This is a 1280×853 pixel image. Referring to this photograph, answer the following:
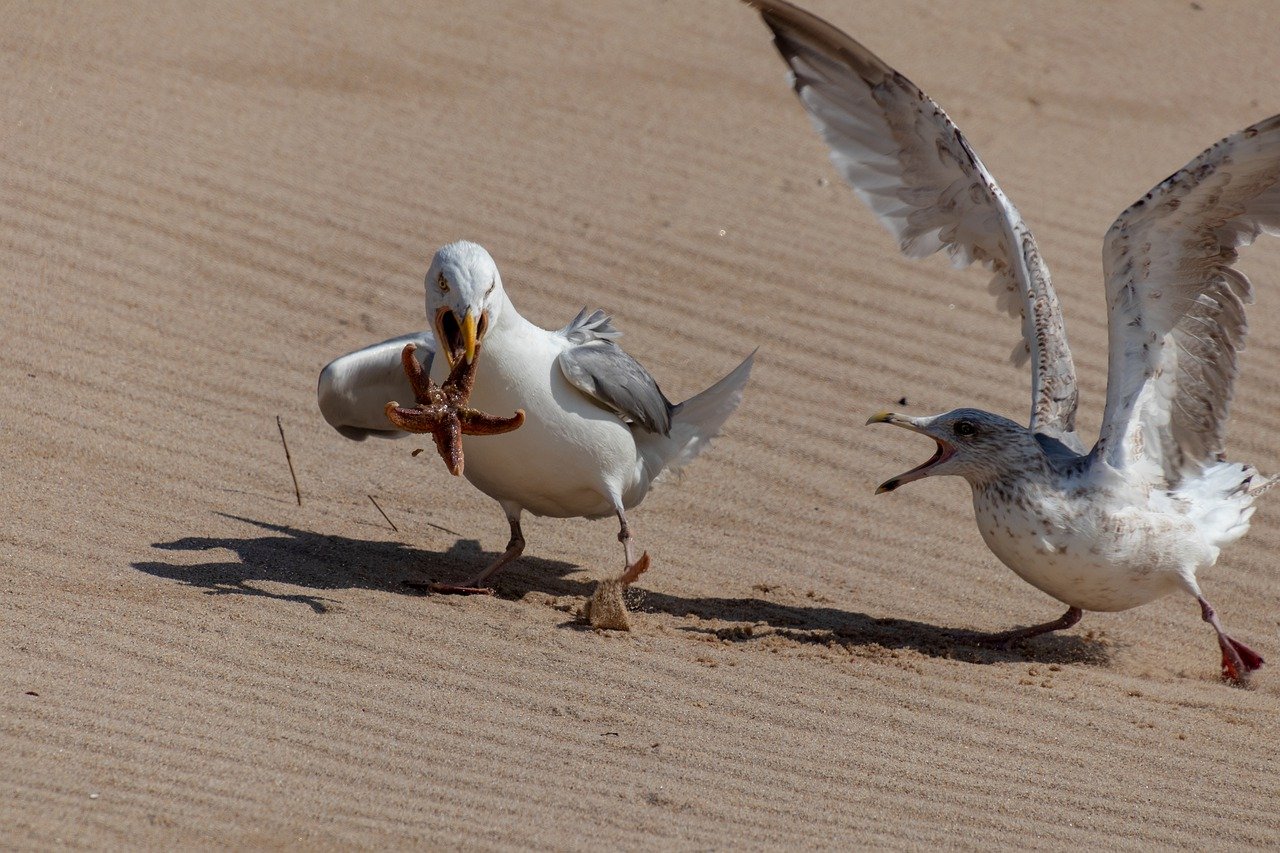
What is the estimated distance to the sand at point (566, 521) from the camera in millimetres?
4055

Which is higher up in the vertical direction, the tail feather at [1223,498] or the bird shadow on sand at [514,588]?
the tail feather at [1223,498]

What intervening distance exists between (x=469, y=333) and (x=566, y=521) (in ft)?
6.39

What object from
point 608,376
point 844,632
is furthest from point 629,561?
point 844,632

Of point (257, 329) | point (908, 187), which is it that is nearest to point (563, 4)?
point (257, 329)

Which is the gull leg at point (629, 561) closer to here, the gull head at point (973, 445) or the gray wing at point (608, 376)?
the gray wing at point (608, 376)

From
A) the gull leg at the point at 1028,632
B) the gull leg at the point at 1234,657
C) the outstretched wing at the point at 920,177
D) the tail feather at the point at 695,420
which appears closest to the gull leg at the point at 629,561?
the tail feather at the point at 695,420

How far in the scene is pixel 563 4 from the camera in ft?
39.3

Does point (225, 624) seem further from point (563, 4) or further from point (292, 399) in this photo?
point (563, 4)

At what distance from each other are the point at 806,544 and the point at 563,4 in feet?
22.2

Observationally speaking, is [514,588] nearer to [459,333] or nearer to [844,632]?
[459,333]

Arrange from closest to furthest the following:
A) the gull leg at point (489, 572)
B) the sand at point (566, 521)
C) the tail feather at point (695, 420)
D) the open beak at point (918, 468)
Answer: the sand at point (566, 521) → the gull leg at point (489, 572) → the open beak at point (918, 468) → the tail feather at point (695, 420)

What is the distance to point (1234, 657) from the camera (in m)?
5.34

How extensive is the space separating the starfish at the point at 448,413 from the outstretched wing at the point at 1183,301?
223cm

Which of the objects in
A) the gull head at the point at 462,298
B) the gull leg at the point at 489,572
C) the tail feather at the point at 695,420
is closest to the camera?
the gull head at the point at 462,298
